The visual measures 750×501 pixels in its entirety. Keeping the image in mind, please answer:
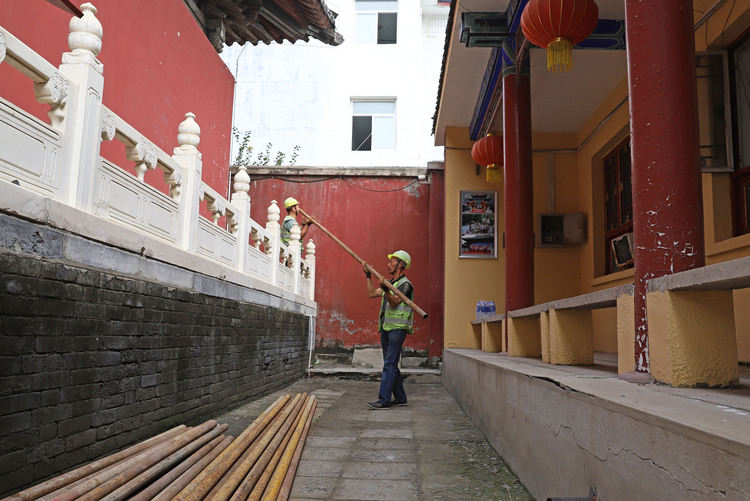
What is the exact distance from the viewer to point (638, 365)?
8.05ft

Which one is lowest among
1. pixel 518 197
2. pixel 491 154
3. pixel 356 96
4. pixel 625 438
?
pixel 625 438

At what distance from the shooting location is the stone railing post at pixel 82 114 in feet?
10.4

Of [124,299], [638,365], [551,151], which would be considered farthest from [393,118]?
[638,365]

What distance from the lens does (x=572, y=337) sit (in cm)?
362

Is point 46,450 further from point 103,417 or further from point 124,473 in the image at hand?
point 103,417

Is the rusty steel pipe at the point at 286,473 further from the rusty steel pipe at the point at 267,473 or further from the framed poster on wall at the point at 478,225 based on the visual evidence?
the framed poster on wall at the point at 478,225

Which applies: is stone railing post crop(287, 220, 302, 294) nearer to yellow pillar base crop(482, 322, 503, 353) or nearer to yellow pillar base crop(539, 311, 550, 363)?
yellow pillar base crop(482, 322, 503, 353)

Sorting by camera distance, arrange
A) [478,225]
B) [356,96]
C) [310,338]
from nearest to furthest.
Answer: [478,225], [310,338], [356,96]

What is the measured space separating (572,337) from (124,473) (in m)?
2.59

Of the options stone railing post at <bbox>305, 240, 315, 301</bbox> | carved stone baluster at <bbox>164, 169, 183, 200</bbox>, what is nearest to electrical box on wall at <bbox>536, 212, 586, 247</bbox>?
stone railing post at <bbox>305, 240, 315, 301</bbox>

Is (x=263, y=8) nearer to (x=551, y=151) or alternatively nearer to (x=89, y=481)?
(x=551, y=151)

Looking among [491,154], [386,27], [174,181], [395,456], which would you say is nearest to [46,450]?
[395,456]

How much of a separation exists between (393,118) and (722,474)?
1429 centimetres

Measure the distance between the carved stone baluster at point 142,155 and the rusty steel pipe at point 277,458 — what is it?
209 cm
